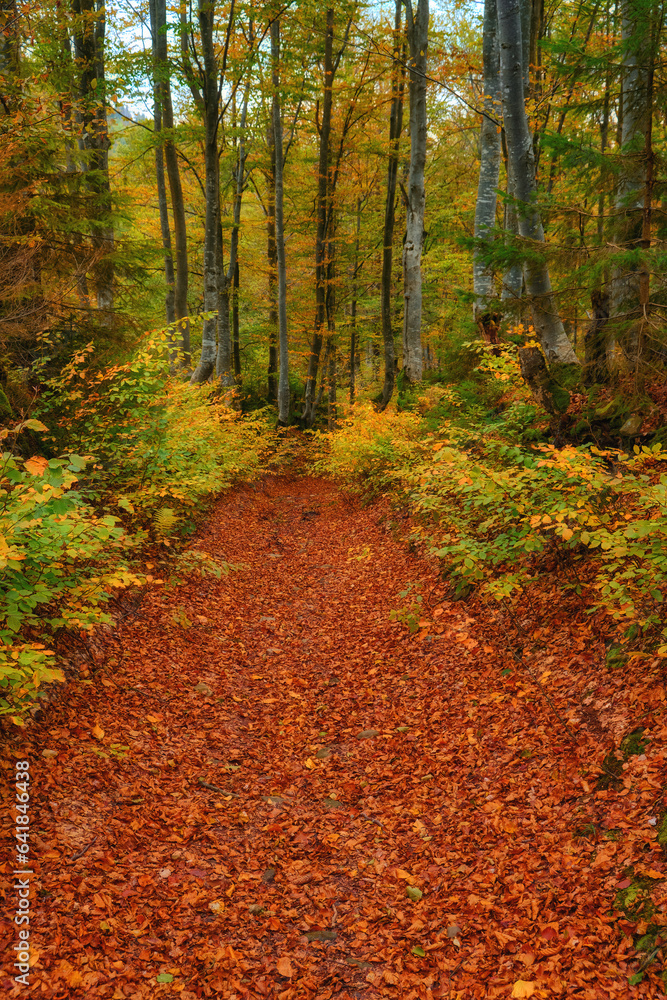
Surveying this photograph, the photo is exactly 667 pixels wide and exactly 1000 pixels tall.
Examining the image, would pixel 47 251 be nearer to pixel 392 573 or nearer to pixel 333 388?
pixel 392 573

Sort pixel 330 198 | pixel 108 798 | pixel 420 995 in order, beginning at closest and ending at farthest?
pixel 420 995
pixel 108 798
pixel 330 198

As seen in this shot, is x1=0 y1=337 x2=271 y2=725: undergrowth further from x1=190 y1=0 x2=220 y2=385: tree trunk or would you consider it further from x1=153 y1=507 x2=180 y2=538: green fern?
x1=190 y1=0 x2=220 y2=385: tree trunk

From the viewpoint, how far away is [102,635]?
511cm

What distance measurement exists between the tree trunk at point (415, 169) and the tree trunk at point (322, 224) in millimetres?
4170

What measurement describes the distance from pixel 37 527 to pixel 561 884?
12.7ft

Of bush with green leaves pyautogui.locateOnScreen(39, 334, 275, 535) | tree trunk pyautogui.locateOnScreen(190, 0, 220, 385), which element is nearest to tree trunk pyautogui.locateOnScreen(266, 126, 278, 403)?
tree trunk pyautogui.locateOnScreen(190, 0, 220, 385)

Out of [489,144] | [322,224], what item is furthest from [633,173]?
[322,224]

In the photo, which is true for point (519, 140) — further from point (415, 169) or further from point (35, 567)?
point (415, 169)

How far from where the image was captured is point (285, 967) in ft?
9.55

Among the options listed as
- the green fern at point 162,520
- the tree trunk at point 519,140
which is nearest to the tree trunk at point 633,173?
the tree trunk at point 519,140

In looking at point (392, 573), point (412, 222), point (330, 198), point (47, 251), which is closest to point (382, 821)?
point (392, 573)

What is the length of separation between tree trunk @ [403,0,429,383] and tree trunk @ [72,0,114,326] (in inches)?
251

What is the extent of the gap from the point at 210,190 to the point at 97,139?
2.61 metres

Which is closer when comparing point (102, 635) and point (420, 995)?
point (420, 995)
